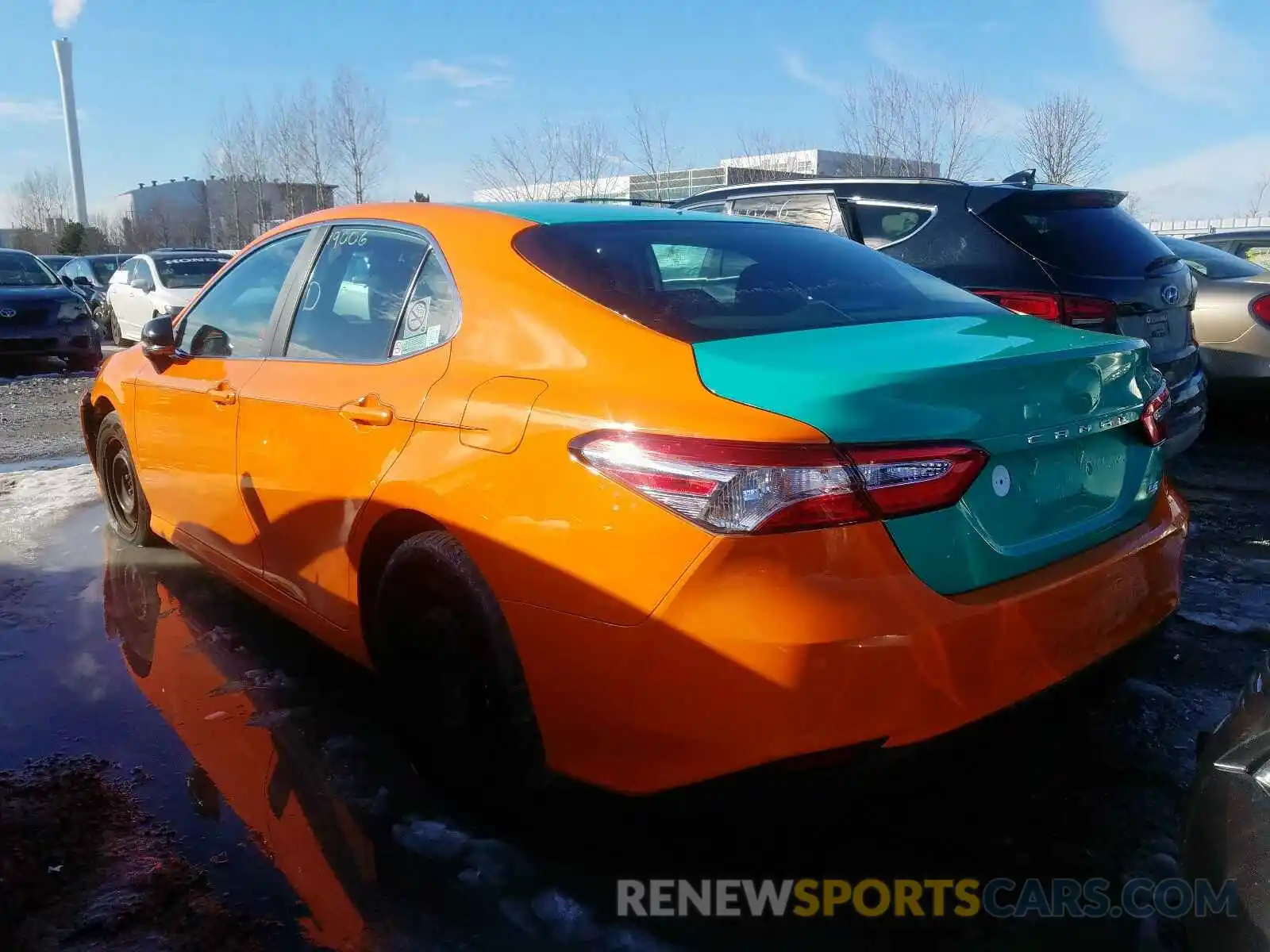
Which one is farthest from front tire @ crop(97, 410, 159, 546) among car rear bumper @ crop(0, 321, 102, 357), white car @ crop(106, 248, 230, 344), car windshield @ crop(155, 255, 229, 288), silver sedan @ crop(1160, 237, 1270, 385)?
car windshield @ crop(155, 255, 229, 288)

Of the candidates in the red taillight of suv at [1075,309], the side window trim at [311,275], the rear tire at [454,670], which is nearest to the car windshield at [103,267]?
the side window trim at [311,275]

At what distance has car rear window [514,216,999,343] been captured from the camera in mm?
2482

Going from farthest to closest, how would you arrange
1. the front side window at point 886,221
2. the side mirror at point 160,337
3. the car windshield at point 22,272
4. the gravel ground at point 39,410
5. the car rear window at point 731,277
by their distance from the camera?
the car windshield at point 22,272 < the gravel ground at point 39,410 < the front side window at point 886,221 < the side mirror at point 160,337 < the car rear window at point 731,277

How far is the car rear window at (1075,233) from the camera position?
15.9ft

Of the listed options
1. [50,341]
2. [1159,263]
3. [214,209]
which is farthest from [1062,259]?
[214,209]

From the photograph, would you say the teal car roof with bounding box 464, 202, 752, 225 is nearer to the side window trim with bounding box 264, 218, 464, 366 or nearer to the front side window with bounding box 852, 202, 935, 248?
the side window trim with bounding box 264, 218, 464, 366

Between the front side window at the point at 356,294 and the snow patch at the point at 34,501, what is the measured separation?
2693 mm

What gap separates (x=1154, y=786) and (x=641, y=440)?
5.80ft

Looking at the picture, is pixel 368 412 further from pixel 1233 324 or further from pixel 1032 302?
pixel 1233 324

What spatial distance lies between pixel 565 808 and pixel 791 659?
1.02 metres

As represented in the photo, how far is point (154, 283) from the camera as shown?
48.5 feet

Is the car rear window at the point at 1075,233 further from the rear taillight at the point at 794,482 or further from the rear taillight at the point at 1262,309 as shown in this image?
the rear taillight at the point at 794,482

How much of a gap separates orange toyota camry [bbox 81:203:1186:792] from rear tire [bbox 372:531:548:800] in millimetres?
10

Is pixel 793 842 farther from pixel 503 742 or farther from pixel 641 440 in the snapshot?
pixel 641 440
